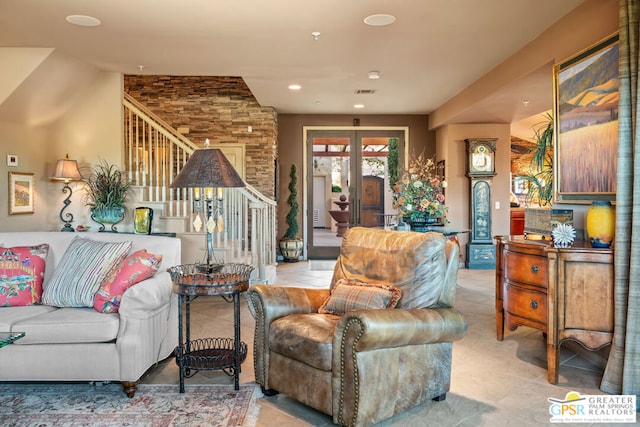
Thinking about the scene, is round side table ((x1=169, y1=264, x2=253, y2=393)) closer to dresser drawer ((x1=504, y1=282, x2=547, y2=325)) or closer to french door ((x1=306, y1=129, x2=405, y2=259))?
dresser drawer ((x1=504, y1=282, x2=547, y2=325))

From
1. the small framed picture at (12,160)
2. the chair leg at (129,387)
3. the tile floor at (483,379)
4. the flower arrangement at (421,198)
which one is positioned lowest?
the tile floor at (483,379)

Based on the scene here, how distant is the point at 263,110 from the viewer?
8.09 m

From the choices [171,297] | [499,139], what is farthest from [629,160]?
[499,139]

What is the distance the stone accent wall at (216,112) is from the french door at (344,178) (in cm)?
109

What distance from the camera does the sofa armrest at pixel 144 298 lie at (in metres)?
2.79

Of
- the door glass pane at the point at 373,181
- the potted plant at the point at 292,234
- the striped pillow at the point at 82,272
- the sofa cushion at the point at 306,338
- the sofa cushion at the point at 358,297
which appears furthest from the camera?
the door glass pane at the point at 373,181

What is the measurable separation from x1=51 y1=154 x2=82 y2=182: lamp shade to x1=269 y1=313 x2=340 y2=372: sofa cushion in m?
4.04

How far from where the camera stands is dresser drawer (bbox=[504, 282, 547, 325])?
3.20 meters

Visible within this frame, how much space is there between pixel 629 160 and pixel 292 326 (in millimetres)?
2214

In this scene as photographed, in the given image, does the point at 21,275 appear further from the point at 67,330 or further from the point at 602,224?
the point at 602,224

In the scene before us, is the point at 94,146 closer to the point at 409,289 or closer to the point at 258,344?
the point at 258,344

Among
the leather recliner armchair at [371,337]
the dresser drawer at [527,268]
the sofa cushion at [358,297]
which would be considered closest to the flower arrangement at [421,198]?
the dresser drawer at [527,268]

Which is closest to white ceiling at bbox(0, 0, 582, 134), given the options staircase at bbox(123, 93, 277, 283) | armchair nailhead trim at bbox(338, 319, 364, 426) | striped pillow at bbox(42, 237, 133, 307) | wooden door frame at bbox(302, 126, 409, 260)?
staircase at bbox(123, 93, 277, 283)

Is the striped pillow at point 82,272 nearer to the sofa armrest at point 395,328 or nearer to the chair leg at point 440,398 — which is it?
the sofa armrest at point 395,328
